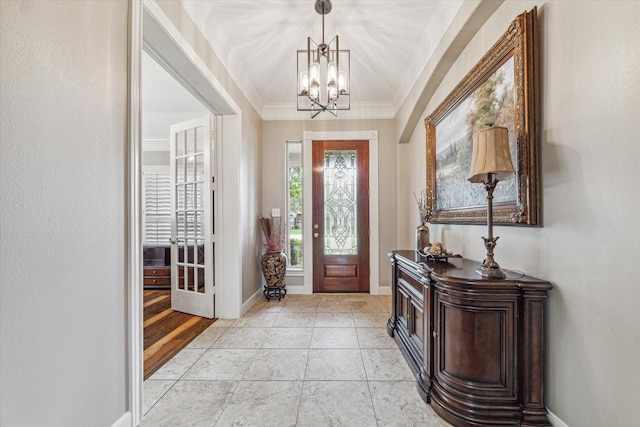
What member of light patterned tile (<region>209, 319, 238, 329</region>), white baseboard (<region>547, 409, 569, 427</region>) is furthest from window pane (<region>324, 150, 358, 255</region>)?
Answer: white baseboard (<region>547, 409, 569, 427</region>)

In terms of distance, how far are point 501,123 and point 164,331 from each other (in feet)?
11.7

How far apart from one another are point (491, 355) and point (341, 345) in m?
1.40

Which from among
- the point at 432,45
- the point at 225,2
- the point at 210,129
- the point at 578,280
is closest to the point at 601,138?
the point at 578,280

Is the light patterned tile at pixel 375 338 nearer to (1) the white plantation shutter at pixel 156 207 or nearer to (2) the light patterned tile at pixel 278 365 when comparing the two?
(2) the light patterned tile at pixel 278 365

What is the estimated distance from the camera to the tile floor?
1701mm

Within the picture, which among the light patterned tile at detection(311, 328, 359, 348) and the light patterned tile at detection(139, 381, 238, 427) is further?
the light patterned tile at detection(311, 328, 359, 348)

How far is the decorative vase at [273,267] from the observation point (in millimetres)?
4020

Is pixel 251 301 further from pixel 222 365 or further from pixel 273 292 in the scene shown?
pixel 222 365

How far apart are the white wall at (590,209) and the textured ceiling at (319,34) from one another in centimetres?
111

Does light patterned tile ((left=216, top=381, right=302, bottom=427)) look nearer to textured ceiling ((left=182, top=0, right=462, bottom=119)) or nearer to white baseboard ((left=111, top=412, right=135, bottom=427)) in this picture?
white baseboard ((left=111, top=412, right=135, bottom=427))

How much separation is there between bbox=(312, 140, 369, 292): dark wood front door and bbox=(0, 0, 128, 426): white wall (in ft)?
10.1

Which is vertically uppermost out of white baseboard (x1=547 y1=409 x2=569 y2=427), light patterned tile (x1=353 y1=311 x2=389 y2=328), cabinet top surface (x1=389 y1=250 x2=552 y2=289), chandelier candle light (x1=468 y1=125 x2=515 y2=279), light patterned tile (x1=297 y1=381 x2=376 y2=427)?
chandelier candle light (x1=468 y1=125 x2=515 y2=279)

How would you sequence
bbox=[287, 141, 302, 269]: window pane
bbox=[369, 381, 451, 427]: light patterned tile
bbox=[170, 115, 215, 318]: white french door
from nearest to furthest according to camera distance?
bbox=[369, 381, 451, 427]: light patterned tile, bbox=[170, 115, 215, 318]: white french door, bbox=[287, 141, 302, 269]: window pane

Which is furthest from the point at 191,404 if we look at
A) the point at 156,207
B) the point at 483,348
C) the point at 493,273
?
the point at 156,207
